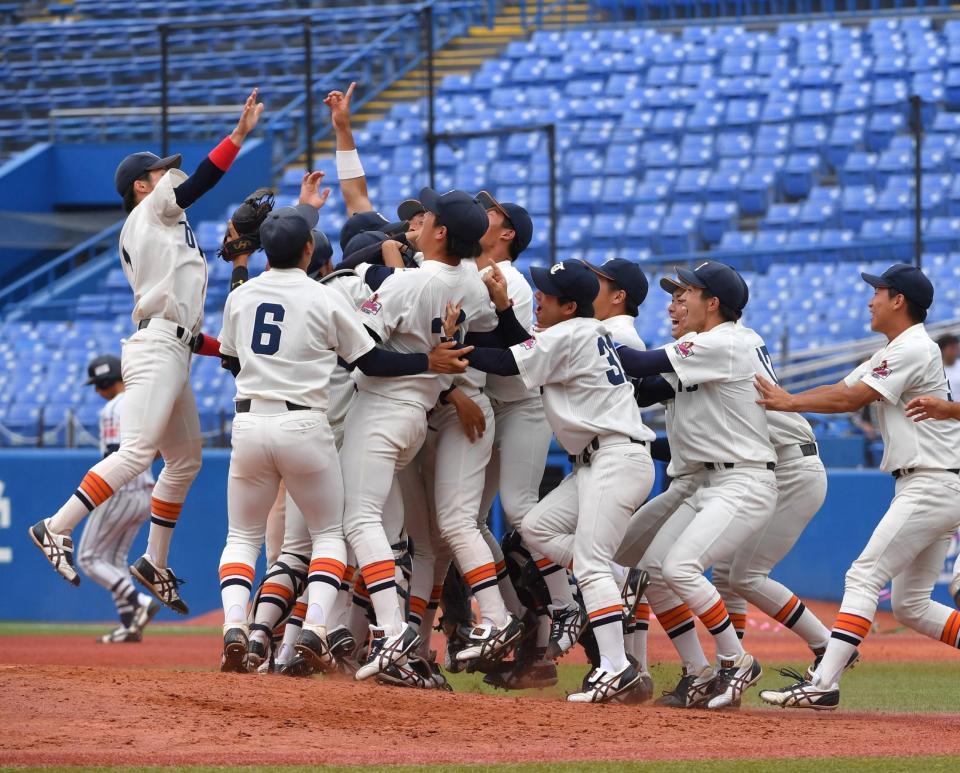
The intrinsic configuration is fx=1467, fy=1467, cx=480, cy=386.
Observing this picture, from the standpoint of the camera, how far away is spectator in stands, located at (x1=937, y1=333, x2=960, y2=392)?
12055mm

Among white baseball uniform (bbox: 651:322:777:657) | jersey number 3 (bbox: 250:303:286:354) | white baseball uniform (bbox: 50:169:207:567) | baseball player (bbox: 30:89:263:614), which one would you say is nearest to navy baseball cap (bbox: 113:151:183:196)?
baseball player (bbox: 30:89:263:614)

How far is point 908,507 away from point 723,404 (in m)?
0.94

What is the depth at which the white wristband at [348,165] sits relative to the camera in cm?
793

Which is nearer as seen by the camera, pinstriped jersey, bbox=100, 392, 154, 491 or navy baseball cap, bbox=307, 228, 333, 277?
navy baseball cap, bbox=307, 228, 333, 277

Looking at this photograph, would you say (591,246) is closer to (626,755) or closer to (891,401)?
→ (891,401)

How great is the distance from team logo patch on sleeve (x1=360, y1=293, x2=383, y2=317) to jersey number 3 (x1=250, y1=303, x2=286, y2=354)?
1.36 ft

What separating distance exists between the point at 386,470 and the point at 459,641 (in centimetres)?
132

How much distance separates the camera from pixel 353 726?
18.6 ft

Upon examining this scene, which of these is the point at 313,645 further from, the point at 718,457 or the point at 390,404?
the point at 718,457

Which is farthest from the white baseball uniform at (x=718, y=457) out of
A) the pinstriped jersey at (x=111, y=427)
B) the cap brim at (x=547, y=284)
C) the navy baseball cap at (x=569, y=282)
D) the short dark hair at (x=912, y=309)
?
the pinstriped jersey at (x=111, y=427)

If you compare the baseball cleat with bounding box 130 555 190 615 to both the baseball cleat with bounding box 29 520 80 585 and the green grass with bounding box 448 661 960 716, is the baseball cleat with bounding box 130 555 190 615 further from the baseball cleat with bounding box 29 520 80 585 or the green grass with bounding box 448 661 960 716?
the green grass with bounding box 448 661 960 716

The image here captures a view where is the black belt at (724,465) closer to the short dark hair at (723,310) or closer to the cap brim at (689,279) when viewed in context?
the short dark hair at (723,310)

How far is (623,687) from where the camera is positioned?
6.45 meters

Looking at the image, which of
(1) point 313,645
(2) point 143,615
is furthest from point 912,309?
(2) point 143,615
